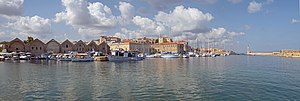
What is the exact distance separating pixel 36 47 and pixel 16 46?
260 inches

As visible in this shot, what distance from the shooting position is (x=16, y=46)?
93.9m

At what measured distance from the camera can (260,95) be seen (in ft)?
54.7

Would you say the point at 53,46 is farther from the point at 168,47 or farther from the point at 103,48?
the point at 168,47

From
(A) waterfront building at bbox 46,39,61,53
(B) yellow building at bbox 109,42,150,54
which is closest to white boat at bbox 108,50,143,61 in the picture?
(A) waterfront building at bbox 46,39,61,53

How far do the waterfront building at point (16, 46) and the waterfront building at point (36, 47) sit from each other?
64.0 inches

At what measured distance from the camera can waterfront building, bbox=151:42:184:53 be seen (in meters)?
156

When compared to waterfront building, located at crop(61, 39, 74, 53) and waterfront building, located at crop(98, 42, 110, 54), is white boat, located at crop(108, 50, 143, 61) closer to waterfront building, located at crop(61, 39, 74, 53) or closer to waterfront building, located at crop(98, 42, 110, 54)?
waterfront building, located at crop(61, 39, 74, 53)

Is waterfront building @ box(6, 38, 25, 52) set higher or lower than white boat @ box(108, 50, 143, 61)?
higher

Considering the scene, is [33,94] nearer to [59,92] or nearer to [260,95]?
[59,92]

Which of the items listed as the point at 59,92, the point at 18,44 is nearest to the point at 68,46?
the point at 18,44

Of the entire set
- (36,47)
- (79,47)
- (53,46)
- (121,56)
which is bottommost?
(121,56)

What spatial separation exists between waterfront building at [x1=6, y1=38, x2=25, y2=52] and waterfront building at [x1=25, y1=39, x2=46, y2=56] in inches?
64.0

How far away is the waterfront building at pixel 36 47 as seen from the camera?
96.4 m

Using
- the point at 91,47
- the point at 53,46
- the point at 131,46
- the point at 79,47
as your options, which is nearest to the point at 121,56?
the point at 53,46
